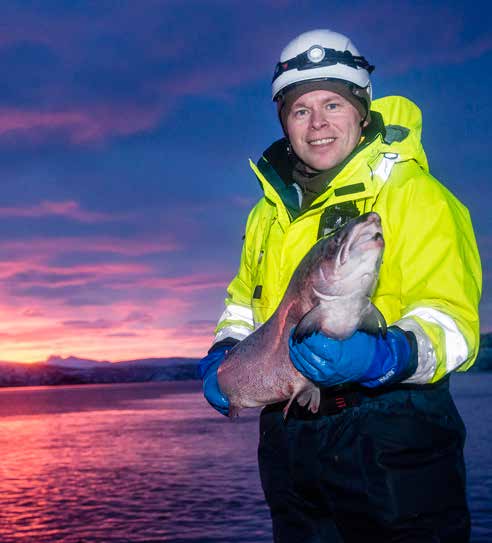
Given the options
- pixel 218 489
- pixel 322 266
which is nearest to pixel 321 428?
pixel 322 266

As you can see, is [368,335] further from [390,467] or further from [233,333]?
[233,333]

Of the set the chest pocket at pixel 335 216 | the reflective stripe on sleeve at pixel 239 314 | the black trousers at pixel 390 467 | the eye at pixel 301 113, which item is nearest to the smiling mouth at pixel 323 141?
the eye at pixel 301 113

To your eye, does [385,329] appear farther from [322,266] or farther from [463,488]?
[463,488]

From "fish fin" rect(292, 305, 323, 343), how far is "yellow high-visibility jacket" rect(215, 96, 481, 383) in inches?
22.0

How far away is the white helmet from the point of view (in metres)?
5.24

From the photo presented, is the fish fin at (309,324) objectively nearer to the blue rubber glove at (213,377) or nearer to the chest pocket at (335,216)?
the chest pocket at (335,216)

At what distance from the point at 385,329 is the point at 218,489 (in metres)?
21.4

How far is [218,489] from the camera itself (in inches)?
938

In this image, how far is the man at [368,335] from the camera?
4.11 metres

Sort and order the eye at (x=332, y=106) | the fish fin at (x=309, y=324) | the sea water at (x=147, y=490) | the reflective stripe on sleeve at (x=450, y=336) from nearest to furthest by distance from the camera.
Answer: the fish fin at (x=309, y=324) → the reflective stripe on sleeve at (x=450, y=336) → the eye at (x=332, y=106) → the sea water at (x=147, y=490)

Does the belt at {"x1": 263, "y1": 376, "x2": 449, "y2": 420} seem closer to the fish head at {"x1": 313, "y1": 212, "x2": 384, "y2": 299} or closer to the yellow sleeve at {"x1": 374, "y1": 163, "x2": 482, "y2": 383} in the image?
the yellow sleeve at {"x1": 374, "y1": 163, "x2": 482, "y2": 383}

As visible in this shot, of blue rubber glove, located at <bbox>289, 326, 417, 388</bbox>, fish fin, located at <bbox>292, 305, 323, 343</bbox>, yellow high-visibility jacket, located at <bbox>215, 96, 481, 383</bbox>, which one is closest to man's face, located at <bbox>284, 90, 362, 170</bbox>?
yellow high-visibility jacket, located at <bbox>215, 96, 481, 383</bbox>

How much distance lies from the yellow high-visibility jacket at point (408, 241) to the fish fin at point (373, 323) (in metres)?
0.24

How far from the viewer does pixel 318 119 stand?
5156 millimetres
